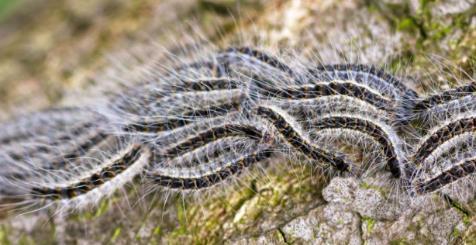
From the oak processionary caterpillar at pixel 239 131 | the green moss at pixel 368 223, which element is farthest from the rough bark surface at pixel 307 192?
the oak processionary caterpillar at pixel 239 131

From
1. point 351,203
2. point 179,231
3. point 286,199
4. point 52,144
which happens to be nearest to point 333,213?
point 351,203

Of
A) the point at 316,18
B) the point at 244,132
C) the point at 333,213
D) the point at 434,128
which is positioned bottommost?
the point at 333,213

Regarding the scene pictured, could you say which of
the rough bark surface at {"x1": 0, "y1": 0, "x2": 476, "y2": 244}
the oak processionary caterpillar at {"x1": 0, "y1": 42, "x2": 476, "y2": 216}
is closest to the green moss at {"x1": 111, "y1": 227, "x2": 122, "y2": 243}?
the rough bark surface at {"x1": 0, "y1": 0, "x2": 476, "y2": 244}

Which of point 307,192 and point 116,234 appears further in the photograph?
point 116,234

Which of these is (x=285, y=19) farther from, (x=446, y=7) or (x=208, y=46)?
(x=446, y=7)

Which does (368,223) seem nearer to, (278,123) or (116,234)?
(278,123)

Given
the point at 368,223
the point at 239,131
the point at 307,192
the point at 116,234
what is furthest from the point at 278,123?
the point at 116,234

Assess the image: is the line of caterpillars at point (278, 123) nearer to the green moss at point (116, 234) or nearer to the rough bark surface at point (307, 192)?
the rough bark surface at point (307, 192)
